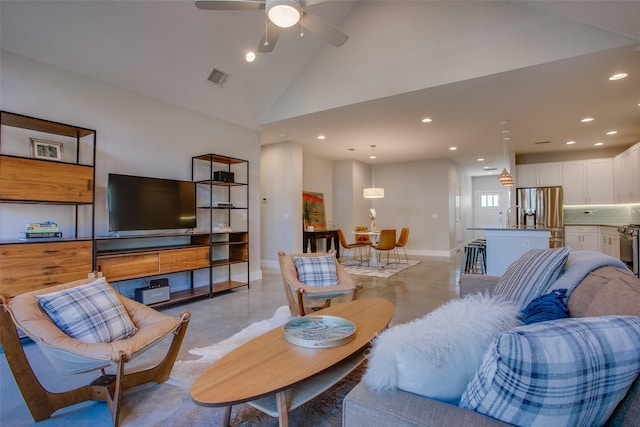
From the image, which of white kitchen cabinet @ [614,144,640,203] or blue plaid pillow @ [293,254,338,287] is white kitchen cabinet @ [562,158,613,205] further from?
blue plaid pillow @ [293,254,338,287]

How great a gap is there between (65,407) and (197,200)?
3.28 m

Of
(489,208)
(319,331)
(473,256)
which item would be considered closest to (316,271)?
(319,331)

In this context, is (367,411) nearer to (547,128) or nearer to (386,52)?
(386,52)

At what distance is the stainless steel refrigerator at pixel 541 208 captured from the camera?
24.1 ft

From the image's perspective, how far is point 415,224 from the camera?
9281 mm

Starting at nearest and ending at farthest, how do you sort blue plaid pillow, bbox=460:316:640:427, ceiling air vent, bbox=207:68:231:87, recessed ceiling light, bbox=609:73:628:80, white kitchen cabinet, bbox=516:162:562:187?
blue plaid pillow, bbox=460:316:640:427
recessed ceiling light, bbox=609:73:628:80
ceiling air vent, bbox=207:68:231:87
white kitchen cabinet, bbox=516:162:562:187

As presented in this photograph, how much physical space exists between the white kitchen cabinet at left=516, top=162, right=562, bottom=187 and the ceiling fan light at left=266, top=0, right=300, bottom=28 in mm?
7670


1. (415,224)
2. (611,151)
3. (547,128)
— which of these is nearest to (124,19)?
(547,128)

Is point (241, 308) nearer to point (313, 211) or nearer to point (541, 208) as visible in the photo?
point (313, 211)

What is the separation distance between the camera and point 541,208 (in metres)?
7.51

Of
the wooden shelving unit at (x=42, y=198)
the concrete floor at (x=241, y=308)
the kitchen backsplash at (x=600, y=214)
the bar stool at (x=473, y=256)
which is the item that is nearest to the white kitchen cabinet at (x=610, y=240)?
the kitchen backsplash at (x=600, y=214)

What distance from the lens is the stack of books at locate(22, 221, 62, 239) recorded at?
3.01 metres

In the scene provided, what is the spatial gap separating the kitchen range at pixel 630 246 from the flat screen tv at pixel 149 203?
6.73m

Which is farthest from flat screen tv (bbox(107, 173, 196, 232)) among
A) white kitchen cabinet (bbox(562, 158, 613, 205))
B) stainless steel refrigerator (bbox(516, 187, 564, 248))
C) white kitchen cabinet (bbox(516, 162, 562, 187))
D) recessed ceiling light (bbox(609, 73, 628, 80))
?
white kitchen cabinet (bbox(562, 158, 613, 205))
